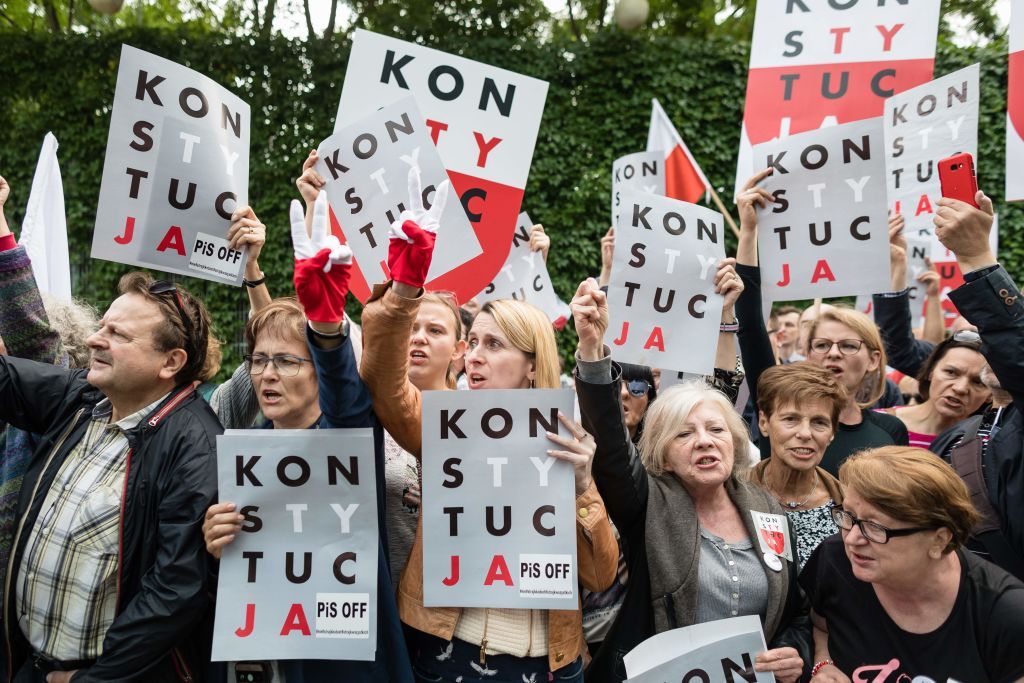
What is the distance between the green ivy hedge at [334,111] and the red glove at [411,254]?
7839mm

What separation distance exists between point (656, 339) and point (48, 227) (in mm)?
2942

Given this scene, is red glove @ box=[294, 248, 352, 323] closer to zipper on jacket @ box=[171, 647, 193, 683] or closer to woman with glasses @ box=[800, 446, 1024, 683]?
zipper on jacket @ box=[171, 647, 193, 683]

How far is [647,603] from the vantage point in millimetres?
2902

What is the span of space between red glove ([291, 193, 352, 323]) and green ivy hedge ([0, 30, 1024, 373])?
312 inches

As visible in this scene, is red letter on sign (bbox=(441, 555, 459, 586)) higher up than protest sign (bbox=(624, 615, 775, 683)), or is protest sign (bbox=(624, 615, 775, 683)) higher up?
red letter on sign (bbox=(441, 555, 459, 586))

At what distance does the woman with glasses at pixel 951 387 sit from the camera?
14.0 feet

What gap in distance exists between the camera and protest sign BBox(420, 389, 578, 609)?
271 cm

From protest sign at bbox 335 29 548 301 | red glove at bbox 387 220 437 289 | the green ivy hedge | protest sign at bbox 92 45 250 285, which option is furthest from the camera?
the green ivy hedge

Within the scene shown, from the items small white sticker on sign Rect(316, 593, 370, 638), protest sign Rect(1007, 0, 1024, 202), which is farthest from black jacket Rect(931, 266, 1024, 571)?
small white sticker on sign Rect(316, 593, 370, 638)

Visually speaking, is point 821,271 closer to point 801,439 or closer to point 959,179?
point 801,439

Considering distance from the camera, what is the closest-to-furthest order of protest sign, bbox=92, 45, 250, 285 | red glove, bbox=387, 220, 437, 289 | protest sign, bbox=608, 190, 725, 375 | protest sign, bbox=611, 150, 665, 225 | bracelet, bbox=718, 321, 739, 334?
red glove, bbox=387, 220, 437, 289 < protest sign, bbox=92, 45, 250, 285 < protest sign, bbox=608, 190, 725, 375 < bracelet, bbox=718, 321, 739, 334 < protest sign, bbox=611, 150, 665, 225

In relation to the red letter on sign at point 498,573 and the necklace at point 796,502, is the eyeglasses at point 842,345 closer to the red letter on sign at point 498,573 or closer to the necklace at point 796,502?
the necklace at point 796,502

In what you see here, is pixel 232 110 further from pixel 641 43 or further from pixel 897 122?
pixel 641 43

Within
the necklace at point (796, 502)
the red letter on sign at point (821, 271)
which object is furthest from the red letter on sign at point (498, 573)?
the red letter on sign at point (821, 271)
